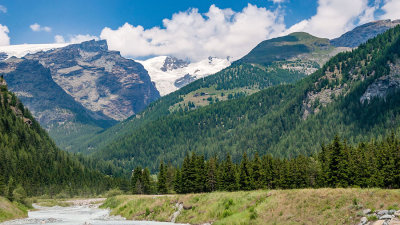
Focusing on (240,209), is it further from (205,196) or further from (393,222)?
(393,222)

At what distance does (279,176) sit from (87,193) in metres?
106

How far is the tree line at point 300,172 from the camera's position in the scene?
83.4m

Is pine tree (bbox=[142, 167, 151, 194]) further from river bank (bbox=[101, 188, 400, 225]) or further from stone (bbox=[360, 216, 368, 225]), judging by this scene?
stone (bbox=[360, 216, 368, 225])

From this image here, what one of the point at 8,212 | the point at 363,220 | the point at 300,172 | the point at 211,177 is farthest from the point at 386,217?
the point at 211,177

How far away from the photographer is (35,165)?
16225cm

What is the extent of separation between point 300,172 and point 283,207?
66.8 metres

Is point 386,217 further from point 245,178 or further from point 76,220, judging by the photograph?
point 245,178

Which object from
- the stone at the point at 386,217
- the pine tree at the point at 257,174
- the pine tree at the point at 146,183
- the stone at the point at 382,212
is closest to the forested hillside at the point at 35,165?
the pine tree at the point at 146,183

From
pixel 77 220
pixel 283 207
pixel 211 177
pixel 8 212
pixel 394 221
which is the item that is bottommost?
pixel 211 177

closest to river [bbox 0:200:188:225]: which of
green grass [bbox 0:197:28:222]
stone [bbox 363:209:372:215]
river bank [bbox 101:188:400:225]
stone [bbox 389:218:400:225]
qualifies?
green grass [bbox 0:197:28:222]

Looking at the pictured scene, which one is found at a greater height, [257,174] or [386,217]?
[386,217]

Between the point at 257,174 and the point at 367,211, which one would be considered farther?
the point at 257,174

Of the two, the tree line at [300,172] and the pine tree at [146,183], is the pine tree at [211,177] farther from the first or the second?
the pine tree at [146,183]

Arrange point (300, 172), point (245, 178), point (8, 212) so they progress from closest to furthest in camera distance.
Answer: point (8, 212) < point (245, 178) < point (300, 172)
